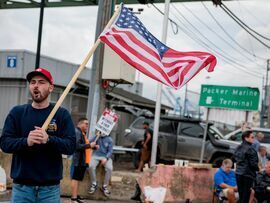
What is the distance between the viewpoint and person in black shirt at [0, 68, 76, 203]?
3920 mm

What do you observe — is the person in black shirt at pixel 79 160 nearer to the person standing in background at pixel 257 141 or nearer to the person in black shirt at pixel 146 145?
the person standing in background at pixel 257 141

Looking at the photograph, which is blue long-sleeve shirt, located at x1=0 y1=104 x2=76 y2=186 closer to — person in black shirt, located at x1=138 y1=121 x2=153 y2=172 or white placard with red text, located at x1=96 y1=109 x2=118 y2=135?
white placard with red text, located at x1=96 y1=109 x2=118 y2=135

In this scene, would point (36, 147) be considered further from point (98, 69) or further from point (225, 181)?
point (225, 181)

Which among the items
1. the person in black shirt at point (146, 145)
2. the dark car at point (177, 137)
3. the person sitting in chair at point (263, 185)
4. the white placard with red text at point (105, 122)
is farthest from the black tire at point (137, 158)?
the person sitting in chair at point (263, 185)

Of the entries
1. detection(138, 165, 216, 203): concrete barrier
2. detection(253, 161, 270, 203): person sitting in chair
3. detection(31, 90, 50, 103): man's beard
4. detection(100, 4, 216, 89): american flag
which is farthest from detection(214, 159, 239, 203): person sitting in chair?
detection(31, 90, 50, 103): man's beard

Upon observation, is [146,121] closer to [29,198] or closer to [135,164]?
[135,164]

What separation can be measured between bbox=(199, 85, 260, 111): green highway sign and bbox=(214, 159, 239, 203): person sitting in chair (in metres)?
4.66

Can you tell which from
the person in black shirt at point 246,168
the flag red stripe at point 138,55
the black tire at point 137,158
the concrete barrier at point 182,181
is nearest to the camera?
the flag red stripe at point 138,55

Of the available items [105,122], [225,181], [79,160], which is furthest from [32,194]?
[225,181]

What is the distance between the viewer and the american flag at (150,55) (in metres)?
5.44

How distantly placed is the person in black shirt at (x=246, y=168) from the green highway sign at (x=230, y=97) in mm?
5558

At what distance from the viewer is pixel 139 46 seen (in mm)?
5574

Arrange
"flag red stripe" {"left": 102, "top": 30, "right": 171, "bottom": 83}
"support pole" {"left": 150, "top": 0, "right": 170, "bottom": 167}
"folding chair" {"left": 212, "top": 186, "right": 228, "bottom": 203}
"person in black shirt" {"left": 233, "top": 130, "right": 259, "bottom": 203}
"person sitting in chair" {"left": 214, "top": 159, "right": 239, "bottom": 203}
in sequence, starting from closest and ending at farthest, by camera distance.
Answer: "flag red stripe" {"left": 102, "top": 30, "right": 171, "bottom": 83}
"person in black shirt" {"left": 233, "top": 130, "right": 259, "bottom": 203}
"person sitting in chair" {"left": 214, "top": 159, "right": 239, "bottom": 203}
"folding chair" {"left": 212, "top": 186, "right": 228, "bottom": 203}
"support pole" {"left": 150, "top": 0, "right": 170, "bottom": 167}

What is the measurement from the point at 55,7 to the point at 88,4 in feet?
6.01
